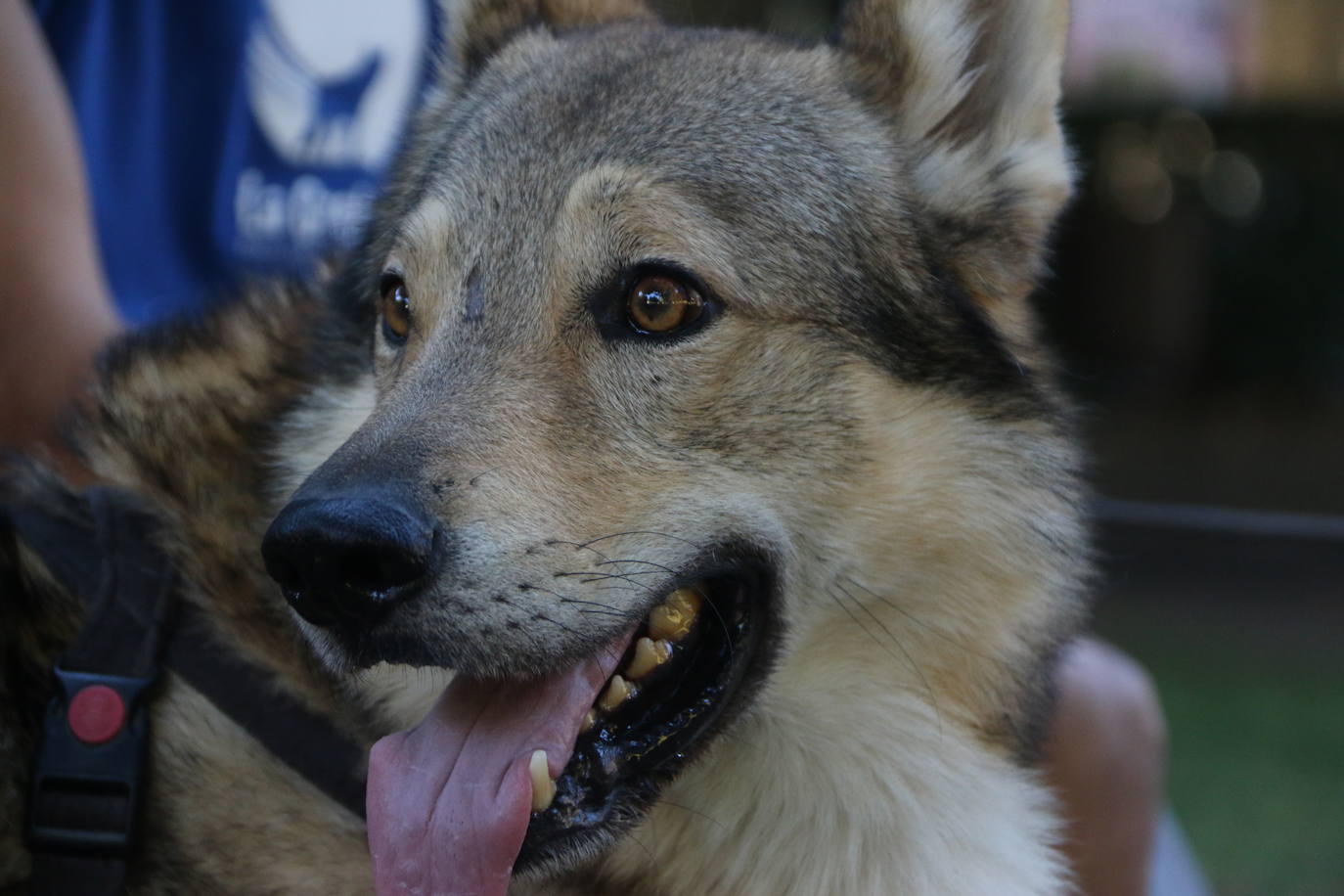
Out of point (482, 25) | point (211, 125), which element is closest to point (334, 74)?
point (211, 125)

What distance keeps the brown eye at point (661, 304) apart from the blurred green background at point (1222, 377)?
3.10 ft

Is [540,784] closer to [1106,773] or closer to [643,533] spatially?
[643,533]

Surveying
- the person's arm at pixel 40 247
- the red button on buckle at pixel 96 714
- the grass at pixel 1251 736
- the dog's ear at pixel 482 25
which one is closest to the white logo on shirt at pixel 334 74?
the dog's ear at pixel 482 25

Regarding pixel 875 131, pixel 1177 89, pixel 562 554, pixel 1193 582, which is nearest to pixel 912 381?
pixel 875 131

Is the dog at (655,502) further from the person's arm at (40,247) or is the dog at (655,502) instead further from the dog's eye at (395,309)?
the person's arm at (40,247)

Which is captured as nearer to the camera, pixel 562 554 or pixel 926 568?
pixel 562 554

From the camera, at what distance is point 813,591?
256 centimetres

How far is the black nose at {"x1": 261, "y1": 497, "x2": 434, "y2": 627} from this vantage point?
6.92 feet

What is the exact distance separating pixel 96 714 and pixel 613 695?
87 centimetres

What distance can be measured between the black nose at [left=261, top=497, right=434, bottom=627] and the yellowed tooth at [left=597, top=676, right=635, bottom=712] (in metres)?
0.40

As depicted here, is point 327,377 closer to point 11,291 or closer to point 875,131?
point 11,291

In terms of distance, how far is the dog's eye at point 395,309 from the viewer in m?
2.76

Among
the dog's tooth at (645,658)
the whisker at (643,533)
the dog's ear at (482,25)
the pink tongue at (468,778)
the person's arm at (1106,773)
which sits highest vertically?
the dog's ear at (482,25)

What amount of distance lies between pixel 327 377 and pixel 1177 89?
9894 millimetres
